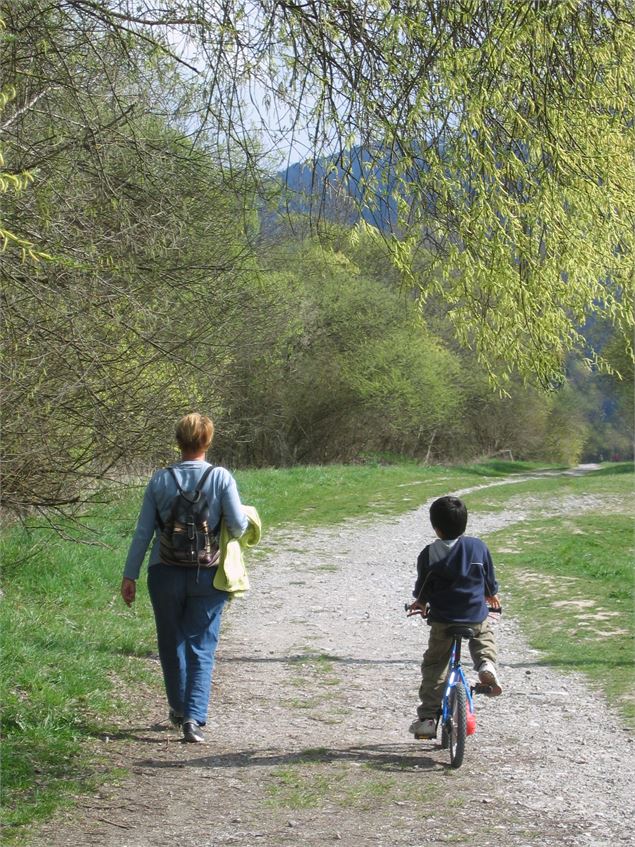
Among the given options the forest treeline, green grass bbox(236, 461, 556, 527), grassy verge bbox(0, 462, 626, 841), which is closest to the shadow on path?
grassy verge bbox(0, 462, 626, 841)

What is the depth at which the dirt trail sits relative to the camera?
4.81 m

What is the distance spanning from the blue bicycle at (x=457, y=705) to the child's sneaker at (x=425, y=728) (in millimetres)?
57

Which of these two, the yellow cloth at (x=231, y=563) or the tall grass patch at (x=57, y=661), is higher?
the yellow cloth at (x=231, y=563)

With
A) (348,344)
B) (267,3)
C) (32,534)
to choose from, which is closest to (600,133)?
(267,3)

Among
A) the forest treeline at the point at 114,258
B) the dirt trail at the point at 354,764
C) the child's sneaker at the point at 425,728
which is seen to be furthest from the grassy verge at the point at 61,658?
the child's sneaker at the point at 425,728

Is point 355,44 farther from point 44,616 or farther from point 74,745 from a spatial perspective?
point 44,616

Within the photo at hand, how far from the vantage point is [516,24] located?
5828mm

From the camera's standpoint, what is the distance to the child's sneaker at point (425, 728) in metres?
6.00

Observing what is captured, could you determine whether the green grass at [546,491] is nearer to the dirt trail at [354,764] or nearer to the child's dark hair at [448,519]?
the dirt trail at [354,764]

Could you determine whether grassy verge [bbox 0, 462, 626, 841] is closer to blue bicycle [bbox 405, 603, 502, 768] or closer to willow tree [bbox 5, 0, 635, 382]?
blue bicycle [bbox 405, 603, 502, 768]

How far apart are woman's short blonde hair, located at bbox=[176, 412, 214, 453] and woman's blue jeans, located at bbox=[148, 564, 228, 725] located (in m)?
0.72

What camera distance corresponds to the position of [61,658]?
24.6ft

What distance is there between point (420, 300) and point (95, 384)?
364 centimetres

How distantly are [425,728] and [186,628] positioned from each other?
4.98ft
